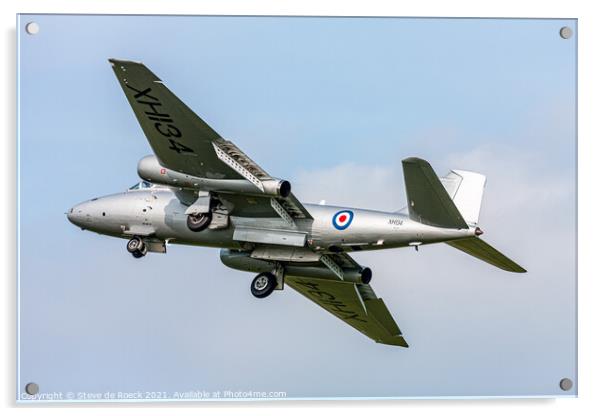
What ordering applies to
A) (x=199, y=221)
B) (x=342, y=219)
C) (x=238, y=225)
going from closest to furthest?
(x=342, y=219) < (x=199, y=221) < (x=238, y=225)

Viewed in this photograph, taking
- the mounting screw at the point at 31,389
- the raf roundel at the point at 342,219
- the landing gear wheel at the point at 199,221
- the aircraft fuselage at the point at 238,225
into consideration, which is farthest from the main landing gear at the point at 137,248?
the mounting screw at the point at 31,389

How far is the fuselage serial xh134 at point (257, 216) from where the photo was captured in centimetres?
3153

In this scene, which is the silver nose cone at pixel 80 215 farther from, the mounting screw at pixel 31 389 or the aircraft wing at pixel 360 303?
the mounting screw at pixel 31 389

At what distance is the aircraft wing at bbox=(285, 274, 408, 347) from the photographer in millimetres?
36125

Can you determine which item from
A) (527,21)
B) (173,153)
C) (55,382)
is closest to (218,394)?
(55,382)

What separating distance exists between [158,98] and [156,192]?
4.19 m

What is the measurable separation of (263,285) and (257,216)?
6.18 ft

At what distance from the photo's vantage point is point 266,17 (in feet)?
103

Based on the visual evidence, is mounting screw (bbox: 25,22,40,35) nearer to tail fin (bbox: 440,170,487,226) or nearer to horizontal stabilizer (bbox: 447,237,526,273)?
tail fin (bbox: 440,170,487,226)

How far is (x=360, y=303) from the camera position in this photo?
3656cm

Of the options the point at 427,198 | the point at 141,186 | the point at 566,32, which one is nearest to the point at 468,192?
the point at 427,198

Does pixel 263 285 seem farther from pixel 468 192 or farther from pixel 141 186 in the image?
pixel 468 192

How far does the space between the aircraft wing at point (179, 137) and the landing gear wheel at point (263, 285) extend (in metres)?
2.16
